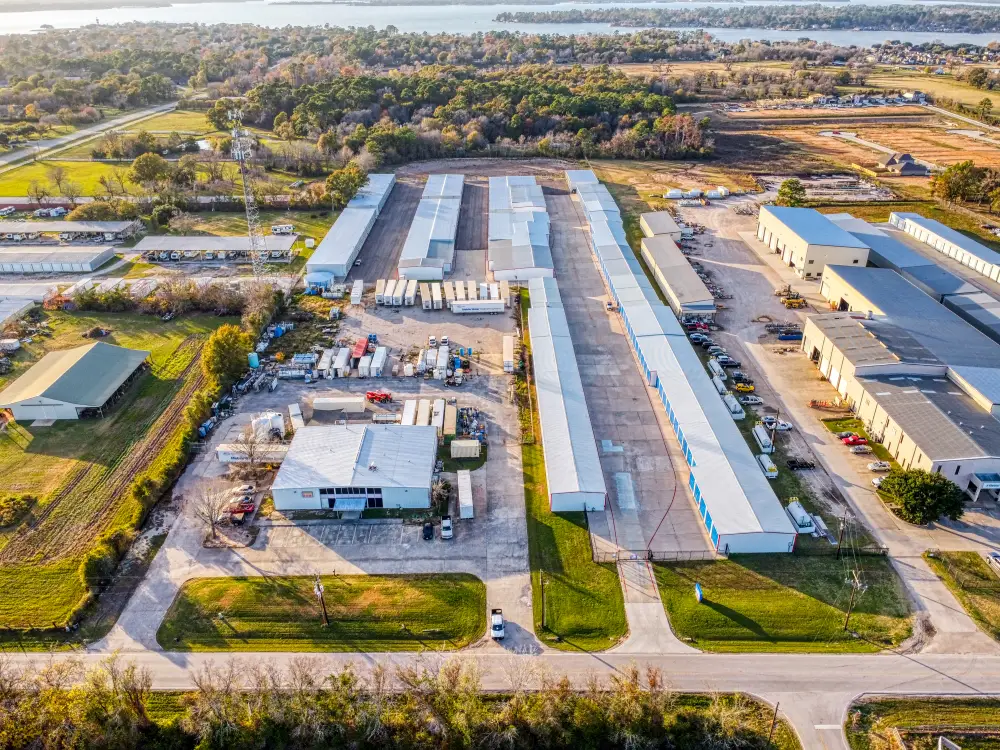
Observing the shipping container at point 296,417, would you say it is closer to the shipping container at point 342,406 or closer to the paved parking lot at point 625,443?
the shipping container at point 342,406

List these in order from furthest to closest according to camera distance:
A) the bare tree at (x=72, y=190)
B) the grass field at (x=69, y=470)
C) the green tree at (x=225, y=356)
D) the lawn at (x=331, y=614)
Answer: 1. the bare tree at (x=72, y=190)
2. the green tree at (x=225, y=356)
3. the grass field at (x=69, y=470)
4. the lawn at (x=331, y=614)

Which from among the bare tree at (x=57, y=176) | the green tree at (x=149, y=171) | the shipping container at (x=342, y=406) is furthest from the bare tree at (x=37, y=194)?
the shipping container at (x=342, y=406)

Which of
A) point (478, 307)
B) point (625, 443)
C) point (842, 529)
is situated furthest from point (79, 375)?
point (842, 529)

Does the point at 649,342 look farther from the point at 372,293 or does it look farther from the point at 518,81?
the point at 518,81

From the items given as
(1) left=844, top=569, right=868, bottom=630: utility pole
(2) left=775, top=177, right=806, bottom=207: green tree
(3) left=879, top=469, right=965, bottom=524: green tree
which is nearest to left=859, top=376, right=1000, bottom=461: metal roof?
(3) left=879, top=469, right=965, bottom=524: green tree

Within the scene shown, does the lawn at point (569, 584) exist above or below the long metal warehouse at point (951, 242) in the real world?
below

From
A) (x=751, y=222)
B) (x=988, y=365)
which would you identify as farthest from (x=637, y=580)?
(x=751, y=222)

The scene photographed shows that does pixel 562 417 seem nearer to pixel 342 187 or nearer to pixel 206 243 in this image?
pixel 206 243
